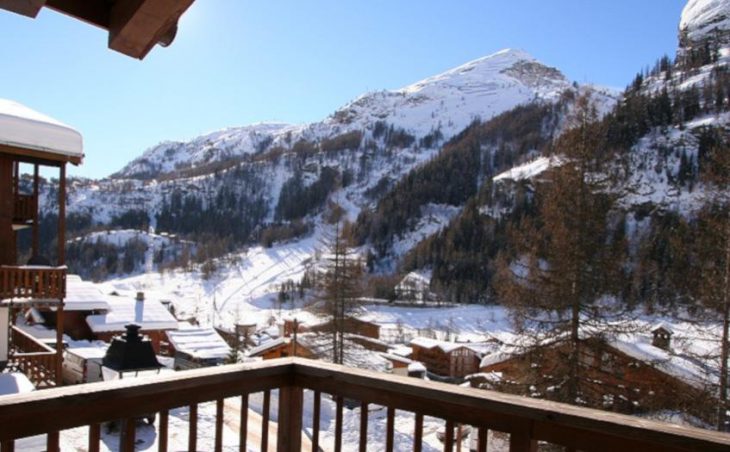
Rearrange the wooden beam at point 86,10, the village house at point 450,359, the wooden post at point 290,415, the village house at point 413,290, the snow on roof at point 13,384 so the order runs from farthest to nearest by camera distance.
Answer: the village house at point 413,290, the village house at point 450,359, the snow on roof at point 13,384, the wooden post at point 290,415, the wooden beam at point 86,10

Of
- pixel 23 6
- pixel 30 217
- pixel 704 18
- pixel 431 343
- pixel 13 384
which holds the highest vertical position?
pixel 704 18

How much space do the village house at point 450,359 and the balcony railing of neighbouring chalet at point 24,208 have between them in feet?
80.8

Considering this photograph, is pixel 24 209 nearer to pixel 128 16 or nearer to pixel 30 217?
pixel 30 217

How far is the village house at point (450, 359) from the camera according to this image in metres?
29.5

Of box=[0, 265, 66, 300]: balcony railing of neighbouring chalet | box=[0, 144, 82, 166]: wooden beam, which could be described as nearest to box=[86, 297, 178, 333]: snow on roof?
box=[0, 265, 66, 300]: balcony railing of neighbouring chalet

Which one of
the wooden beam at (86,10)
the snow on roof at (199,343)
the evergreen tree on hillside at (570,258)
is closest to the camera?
the wooden beam at (86,10)

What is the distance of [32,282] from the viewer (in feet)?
24.7

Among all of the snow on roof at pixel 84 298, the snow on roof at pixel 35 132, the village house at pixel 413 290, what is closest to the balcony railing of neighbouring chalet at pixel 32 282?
the snow on roof at pixel 35 132

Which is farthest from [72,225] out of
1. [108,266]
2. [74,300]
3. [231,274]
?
[74,300]

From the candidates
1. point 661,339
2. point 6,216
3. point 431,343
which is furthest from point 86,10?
point 431,343

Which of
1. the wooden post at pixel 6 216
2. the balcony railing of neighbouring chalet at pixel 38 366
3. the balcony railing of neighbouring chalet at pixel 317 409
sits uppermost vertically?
the wooden post at pixel 6 216

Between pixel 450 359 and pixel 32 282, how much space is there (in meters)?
24.9

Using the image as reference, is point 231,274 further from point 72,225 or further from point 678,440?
point 678,440

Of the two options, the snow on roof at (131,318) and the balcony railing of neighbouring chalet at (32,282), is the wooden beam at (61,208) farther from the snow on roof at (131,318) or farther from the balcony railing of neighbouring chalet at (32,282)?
the snow on roof at (131,318)
